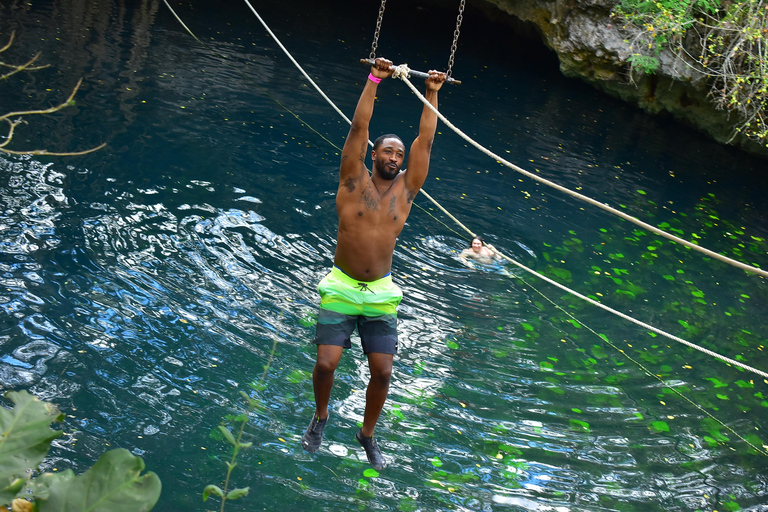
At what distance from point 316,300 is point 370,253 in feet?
7.87

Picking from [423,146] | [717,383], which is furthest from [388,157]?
[717,383]

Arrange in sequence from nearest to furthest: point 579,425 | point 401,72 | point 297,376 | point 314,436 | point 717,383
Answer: point 401,72 < point 314,436 < point 297,376 < point 579,425 < point 717,383

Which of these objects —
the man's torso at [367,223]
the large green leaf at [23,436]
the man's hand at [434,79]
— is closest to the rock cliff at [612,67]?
the man's hand at [434,79]

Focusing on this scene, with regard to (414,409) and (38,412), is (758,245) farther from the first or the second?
(38,412)

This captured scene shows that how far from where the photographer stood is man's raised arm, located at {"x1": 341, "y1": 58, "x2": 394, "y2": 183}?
370 centimetres

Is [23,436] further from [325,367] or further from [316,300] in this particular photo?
[316,300]

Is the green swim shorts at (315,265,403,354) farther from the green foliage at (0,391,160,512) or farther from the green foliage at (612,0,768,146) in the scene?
the green foliage at (612,0,768,146)

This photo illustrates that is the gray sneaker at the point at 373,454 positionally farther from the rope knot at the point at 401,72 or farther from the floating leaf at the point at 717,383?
the floating leaf at the point at 717,383

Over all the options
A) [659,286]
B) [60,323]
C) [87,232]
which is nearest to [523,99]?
[659,286]

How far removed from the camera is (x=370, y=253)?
12.7 ft

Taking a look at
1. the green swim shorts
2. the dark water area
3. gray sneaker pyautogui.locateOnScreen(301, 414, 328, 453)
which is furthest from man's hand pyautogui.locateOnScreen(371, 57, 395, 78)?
the dark water area

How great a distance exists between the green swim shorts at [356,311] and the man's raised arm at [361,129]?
23.7 inches

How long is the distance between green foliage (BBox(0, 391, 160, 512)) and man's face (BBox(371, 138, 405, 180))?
2.54 metres

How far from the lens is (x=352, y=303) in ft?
12.7
